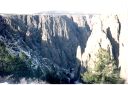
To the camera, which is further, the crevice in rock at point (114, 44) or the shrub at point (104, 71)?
the shrub at point (104, 71)

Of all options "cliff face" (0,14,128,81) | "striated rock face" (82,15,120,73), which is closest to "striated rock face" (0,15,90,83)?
"cliff face" (0,14,128,81)

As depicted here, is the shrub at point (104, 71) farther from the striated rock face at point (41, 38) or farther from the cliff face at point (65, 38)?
the striated rock face at point (41, 38)

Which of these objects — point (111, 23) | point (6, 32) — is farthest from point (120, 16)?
point (6, 32)

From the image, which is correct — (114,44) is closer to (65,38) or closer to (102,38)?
(102,38)

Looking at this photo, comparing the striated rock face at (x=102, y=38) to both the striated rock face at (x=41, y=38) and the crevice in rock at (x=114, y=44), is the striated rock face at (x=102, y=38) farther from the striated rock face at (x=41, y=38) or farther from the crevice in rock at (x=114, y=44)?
the striated rock face at (x=41, y=38)

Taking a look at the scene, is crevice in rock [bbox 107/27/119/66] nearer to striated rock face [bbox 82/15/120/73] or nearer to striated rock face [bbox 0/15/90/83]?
striated rock face [bbox 82/15/120/73]

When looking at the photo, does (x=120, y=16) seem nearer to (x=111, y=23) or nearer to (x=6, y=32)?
(x=111, y=23)

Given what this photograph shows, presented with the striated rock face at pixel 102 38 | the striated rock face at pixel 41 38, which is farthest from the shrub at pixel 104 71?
the striated rock face at pixel 41 38

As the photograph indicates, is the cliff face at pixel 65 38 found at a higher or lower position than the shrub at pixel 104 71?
higher
